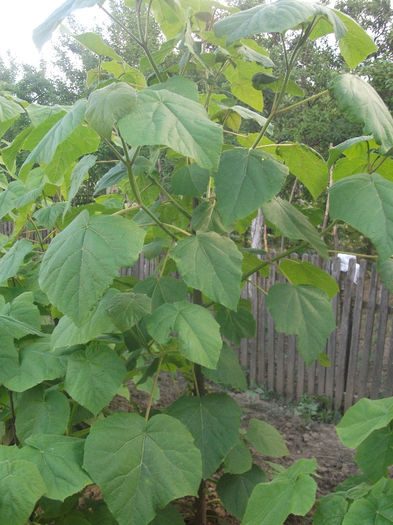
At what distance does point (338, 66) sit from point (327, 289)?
10.2 metres

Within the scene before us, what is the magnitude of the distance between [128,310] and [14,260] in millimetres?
654

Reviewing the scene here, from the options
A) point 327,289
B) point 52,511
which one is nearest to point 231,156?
point 327,289

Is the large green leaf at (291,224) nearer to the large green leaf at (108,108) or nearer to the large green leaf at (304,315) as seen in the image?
the large green leaf at (304,315)

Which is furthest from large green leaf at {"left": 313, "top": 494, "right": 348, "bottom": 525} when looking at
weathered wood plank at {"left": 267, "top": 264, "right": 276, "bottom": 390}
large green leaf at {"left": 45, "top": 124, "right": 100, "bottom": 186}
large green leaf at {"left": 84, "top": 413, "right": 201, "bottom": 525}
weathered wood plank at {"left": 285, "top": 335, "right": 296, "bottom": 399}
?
weathered wood plank at {"left": 267, "top": 264, "right": 276, "bottom": 390}

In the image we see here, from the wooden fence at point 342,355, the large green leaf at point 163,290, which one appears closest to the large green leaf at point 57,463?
the large green leaf at point 163,290

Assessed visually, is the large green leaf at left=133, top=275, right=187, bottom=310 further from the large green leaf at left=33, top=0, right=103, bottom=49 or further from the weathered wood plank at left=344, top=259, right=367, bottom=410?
the weathered wood plank at left=344, top=259, right=367, bottom=410

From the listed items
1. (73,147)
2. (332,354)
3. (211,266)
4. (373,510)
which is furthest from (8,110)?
(332,354)

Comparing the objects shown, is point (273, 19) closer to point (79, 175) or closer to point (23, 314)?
point (79, 175)

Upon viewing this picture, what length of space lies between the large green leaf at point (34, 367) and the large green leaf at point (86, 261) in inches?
13.4

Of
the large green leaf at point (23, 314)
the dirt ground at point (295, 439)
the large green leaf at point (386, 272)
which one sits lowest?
the dirt ground at point (295, 439)

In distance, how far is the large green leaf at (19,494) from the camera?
941mm

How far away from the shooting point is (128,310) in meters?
1.14

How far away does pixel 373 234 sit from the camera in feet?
3.52

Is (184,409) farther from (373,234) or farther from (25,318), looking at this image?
(373,234)
